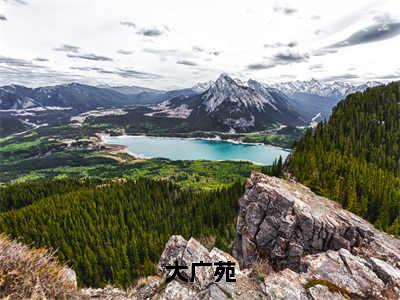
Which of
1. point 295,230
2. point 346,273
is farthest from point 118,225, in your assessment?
→ point 346,273

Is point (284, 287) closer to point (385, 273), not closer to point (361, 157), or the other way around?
point (385, 273)

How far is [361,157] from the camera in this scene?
49094mm

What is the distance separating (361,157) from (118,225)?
57.1m

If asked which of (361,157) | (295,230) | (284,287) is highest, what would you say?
(284,287)

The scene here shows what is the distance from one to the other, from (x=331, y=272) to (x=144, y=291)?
10.5 m

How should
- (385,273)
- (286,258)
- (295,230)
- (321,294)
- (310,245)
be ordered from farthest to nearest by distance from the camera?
1. (286,258)
2. (295,230)
3. (310,245)
4. (385,273)
5. (321,294)

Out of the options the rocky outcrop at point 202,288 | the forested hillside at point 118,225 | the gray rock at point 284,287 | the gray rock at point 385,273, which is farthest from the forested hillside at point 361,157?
the rocky outcrop at point 202,288

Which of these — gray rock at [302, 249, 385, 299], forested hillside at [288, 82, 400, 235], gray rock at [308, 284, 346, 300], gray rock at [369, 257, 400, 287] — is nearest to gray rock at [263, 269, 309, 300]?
gray rock at [308, 284, 346, 300]

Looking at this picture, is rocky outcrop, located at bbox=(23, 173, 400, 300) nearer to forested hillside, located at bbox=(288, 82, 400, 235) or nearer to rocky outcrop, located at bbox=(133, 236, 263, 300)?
rocky outcrop, located at bbox=(133, 236, 263, 300)

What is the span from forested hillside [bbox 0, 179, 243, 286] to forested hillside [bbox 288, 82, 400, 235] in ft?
62.5

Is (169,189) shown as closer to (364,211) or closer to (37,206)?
(37,206)

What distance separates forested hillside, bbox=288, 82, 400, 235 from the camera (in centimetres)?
3148

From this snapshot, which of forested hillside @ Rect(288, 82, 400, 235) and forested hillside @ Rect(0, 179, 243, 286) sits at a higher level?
forested hillside @ Rect(288, 82, 400, 235)

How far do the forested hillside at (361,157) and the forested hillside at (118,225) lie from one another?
19.1 meters
